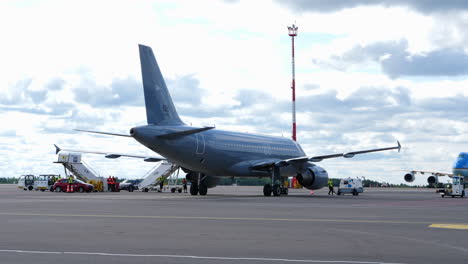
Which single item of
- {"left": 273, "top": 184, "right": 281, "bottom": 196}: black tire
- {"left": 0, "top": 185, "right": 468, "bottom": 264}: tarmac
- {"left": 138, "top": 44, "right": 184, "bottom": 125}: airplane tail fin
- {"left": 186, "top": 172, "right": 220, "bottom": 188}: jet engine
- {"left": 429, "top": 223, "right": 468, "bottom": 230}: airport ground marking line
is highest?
{"left": 138, "top": 44, "right": 184, "bottom": 125}: airplane tail fin

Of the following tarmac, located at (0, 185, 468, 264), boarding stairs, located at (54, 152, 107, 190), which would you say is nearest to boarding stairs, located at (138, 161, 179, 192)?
boarding stairs, located at (54, 152, 107, 190)

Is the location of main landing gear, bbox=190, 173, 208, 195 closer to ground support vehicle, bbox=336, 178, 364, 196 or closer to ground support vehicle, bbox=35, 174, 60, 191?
ground support vehicle, bbox=336, 178, 364, 196

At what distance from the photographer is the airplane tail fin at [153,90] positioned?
40.2 meters

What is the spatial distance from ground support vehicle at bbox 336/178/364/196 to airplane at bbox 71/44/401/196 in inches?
257

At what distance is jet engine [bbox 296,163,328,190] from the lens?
165 ft

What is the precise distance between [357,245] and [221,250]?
301 cm

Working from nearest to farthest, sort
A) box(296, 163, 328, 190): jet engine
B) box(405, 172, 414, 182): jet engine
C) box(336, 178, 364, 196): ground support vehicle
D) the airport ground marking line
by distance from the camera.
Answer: the airport ground marking line, box(296, 163, 328, 190): jet engine, box(336, 178, 364, 196): ground support vehicle, box(405, 172, 414, 182): jet engine

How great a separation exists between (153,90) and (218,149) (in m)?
7.16

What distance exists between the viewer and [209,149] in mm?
44000

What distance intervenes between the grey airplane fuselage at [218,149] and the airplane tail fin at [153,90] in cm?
96

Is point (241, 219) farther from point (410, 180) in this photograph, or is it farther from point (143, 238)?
point (410, 180)

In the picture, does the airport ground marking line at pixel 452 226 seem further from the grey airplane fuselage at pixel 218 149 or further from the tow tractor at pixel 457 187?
the tow tractor at pixel 457 187

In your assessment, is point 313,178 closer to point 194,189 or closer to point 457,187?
point 194,189

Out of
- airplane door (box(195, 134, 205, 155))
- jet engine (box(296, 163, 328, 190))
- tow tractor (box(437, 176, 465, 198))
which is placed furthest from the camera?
tow tractor (box(437, 176, 465, 198))
